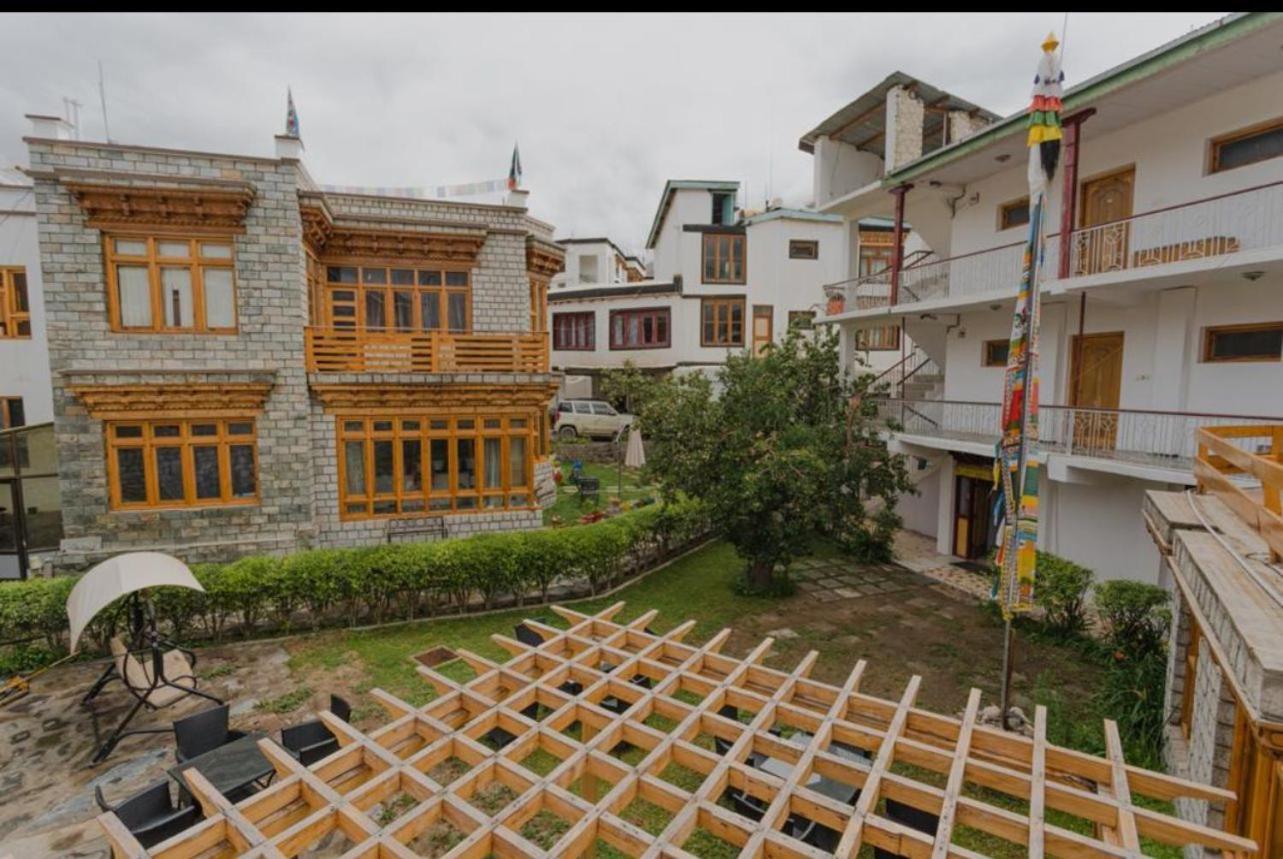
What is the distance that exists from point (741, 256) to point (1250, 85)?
68.2 ft

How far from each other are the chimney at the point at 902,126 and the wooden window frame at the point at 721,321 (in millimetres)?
13289

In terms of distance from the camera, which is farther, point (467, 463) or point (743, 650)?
point (467, 463)

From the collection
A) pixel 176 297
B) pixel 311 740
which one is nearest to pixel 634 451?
pixel 176 297

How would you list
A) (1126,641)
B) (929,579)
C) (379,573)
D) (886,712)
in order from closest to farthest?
(886,712) < (1126,641) < (379,573) < (929,579)

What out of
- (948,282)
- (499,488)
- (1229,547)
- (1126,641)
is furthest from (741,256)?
(1229,547)

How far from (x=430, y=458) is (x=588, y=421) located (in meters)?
14.4

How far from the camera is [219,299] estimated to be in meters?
15.3

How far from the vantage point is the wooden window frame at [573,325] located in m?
34.2

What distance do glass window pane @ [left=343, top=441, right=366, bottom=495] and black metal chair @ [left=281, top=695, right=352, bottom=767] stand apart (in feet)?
34.0

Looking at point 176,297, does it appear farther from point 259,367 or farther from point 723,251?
point 723,251

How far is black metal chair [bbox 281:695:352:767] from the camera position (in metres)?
6.74

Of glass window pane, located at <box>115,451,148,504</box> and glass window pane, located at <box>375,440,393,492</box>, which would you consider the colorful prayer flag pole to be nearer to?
glass window pane, located at <box>375,440,393,492</box>

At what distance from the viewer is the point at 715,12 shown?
1.36m

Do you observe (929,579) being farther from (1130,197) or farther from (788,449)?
(1130,197)
